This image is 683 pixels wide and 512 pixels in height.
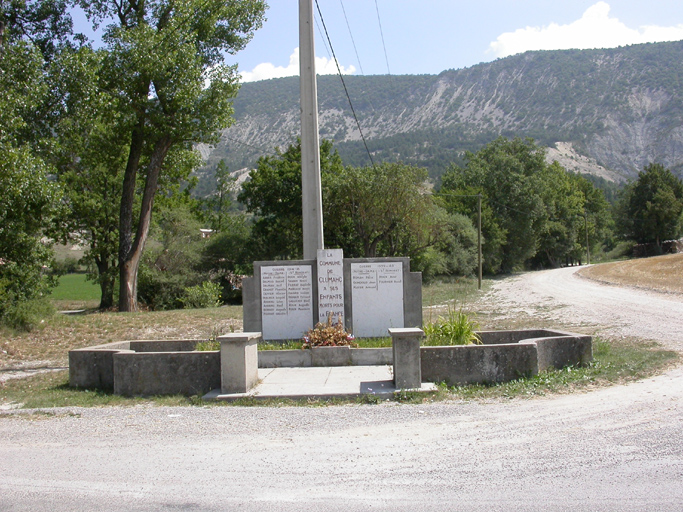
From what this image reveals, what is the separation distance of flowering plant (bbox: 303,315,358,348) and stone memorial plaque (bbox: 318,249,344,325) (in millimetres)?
641

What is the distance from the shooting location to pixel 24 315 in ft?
58.3

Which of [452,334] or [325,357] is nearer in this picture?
[452,334]

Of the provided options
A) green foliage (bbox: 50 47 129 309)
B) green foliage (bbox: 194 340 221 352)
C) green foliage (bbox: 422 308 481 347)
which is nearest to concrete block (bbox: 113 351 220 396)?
green foliage (bbox: 194 340 221 352)

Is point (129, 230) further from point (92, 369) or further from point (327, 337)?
point (327, 337)

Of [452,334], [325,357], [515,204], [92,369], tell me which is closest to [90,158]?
[92,369]

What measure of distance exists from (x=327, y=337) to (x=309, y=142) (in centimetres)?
470

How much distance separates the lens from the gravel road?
4.73 meters

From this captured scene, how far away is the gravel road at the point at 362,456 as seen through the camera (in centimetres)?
473

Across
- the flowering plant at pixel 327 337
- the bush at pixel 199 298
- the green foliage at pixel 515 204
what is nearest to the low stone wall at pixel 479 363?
the flowering plant at pixel 327 337

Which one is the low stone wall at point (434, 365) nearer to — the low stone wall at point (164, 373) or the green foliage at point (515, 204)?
the low stone wall at point (164, 373)

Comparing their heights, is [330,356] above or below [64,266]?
below

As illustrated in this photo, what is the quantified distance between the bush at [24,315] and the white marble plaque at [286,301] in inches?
372

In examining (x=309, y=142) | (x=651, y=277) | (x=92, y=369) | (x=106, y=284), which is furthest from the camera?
(x=651, y=277)

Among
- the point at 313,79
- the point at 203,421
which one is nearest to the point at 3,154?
the point at 313,79
